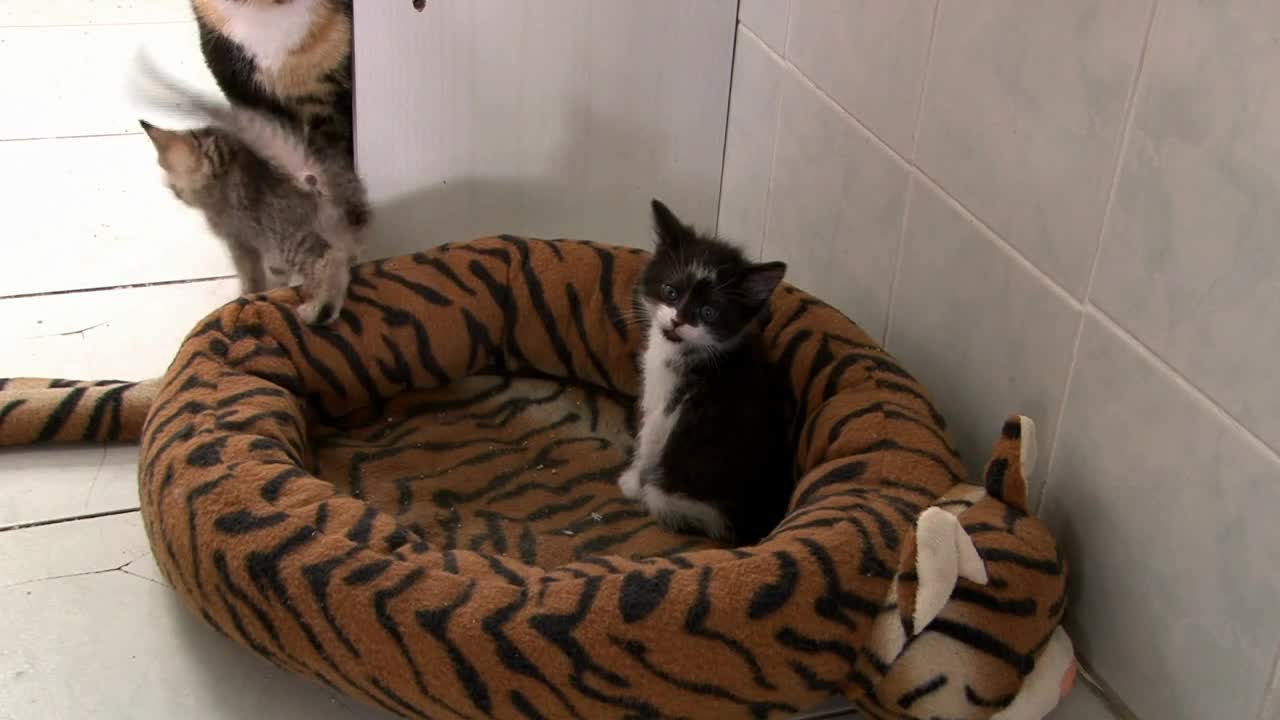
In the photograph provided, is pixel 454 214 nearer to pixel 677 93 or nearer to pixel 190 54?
pixel 677 93

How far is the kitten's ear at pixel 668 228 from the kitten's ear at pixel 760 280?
108 millimetres

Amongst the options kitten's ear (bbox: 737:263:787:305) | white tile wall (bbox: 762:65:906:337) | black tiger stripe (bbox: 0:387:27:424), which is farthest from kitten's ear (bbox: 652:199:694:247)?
black tiger stripe (bbox: 0:387:27:424)

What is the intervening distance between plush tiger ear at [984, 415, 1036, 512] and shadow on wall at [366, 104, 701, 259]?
80 centimetres

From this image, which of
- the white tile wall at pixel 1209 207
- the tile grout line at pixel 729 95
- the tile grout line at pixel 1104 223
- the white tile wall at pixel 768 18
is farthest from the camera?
the tile grout line at pixel 729 95

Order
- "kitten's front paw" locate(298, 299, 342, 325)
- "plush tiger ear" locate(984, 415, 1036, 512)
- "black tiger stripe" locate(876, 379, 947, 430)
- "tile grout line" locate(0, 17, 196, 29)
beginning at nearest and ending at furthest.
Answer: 1. "plush tiger ear" locate(984, 415, 1036, 512)
2. "black tiger stripe" locate(876, 379, 947, 430)
3. "kitten's front paw" locate(298, 299, 342, 325)
4. "tile grout line" locate(0, 17, 196, 29)

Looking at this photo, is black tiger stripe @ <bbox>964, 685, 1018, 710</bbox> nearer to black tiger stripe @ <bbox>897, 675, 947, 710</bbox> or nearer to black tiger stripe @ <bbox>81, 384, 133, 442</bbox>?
black tiger stripe @ <bbox>897, 675, 947, 710</bbox>

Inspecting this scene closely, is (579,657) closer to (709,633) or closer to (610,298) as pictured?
(709,633)

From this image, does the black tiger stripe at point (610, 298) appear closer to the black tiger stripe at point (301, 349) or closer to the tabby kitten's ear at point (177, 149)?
A: the black tiger stripe at point (301, 349)

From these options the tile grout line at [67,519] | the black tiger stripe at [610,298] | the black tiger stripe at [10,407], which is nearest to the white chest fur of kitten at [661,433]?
the black tiger stripe at [610,298]

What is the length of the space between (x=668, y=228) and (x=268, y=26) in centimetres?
67

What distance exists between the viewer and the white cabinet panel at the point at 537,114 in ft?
5.38

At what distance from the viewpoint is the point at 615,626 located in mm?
1024

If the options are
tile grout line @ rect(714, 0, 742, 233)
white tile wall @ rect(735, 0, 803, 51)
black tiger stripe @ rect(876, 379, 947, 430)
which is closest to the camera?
black tiger stripe @ rect(876, 379, 947, 430)

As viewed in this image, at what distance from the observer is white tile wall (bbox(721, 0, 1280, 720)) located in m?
0.94
